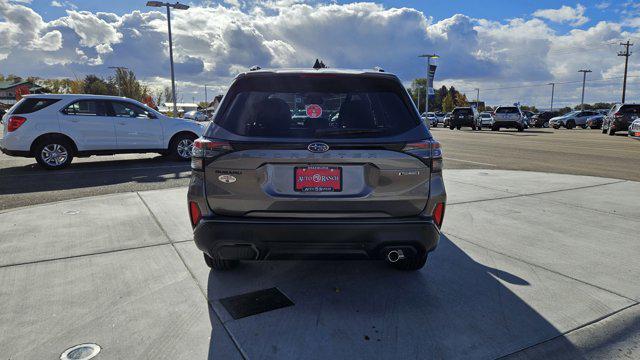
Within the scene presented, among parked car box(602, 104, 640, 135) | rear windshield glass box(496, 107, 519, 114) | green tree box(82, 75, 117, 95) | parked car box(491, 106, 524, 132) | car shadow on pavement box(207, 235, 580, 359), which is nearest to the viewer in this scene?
car shadow on pavement box(207, 235, 580, 359)

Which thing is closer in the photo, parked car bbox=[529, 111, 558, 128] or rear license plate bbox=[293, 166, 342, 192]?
rear license plate bbox=[293, 166, 342, 192]

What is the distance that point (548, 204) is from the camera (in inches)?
241

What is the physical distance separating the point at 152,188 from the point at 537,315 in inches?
249

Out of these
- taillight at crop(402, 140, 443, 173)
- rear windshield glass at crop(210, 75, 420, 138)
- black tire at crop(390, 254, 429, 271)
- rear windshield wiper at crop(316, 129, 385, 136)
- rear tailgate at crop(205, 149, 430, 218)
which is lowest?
black tire at crop(390, 254, 429, 271)

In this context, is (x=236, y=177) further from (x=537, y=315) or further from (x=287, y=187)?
(x=537, y=315)

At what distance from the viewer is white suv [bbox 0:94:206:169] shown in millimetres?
9274

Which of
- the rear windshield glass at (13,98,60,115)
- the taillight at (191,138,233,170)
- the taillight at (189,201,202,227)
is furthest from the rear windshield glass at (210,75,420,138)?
the rear windshield glass at (13,98,60,115)

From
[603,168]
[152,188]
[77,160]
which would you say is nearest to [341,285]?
[152,188]

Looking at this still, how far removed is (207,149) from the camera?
2.88 m

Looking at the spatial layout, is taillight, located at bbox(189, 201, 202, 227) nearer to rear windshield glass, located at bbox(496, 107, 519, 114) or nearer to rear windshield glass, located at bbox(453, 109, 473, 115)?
rear windshield glass, located at bbox(496, 107, 519, 114)

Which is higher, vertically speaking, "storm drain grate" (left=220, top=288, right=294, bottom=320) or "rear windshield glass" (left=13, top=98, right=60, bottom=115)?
"rear windshield glass" (left=13, top=98, right=60, bottom=115)

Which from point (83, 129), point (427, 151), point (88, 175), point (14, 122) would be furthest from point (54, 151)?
point (427, 151)

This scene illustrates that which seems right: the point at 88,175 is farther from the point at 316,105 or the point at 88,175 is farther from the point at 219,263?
the point at 316,105

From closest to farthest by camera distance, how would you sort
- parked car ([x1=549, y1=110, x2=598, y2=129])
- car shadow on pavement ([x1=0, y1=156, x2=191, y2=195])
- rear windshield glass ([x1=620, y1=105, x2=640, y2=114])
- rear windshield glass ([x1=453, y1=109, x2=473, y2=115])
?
car shadow on pavement ([x1=0, y1=156, x2=191, y2=195]), rear windshield glass ([x1=620, y1=105, x2=640, y2=114]), rear windshield glass ([x1=453, y1=109, x2=473, y2=115]), parked car ([x1=549, y1=110, x2=598, y2=129])
